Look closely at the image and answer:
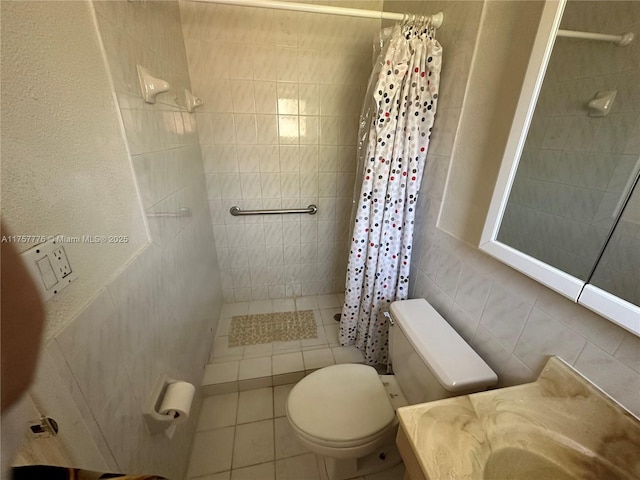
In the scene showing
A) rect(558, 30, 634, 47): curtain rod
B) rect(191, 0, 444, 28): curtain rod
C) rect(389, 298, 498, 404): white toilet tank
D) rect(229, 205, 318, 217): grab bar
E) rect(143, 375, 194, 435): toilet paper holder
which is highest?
rect(191, 0, 444, 28): curtain rod

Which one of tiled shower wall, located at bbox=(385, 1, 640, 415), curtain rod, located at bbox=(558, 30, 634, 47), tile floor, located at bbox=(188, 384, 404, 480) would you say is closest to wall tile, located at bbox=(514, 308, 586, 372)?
tiled shower wall, located at bbox=(385, 1, 640, 415)

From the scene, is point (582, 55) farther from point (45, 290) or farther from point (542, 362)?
point (45, 290)

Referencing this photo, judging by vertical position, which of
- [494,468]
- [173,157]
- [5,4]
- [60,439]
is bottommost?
[494,468]

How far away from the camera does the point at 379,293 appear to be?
1.43 m

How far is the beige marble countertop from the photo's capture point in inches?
21.3

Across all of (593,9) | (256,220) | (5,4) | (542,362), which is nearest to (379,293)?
(542,362)

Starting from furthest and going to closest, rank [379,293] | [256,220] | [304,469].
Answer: [256,220], [379,293], [304,469]

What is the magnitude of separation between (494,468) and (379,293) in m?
0.89

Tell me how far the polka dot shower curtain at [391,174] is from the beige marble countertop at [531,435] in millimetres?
753

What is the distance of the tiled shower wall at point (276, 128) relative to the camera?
154cm

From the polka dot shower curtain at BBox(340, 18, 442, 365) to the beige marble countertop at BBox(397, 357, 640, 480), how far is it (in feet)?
2.47

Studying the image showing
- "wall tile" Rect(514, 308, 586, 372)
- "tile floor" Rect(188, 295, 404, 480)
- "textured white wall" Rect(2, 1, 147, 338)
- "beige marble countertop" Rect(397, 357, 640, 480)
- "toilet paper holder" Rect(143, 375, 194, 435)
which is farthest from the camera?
"tile floor" Rect(188, 295, 404, 480)

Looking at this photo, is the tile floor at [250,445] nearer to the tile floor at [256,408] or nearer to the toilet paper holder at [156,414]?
the tile floor at [256,408]

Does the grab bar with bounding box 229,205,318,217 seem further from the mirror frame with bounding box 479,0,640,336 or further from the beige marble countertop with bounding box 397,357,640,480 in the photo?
the beige marble countertop with bounding box 397,357,640,480
